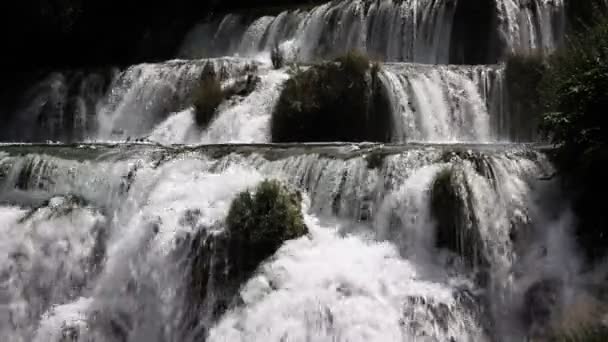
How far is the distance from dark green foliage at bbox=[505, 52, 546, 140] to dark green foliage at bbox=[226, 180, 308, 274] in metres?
5.92

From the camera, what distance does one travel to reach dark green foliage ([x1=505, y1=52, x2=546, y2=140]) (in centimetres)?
1255

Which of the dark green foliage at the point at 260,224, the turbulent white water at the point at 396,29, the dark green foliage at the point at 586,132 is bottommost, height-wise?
the dark green foliage at the point at 260,224

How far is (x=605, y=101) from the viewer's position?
7930 millimetres

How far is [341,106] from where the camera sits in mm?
12586

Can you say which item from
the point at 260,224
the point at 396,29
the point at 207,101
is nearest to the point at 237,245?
the point at 260,224

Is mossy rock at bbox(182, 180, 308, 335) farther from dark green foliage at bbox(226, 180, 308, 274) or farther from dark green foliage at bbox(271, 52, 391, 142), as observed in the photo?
dark green foliage at bbox(271, 52, 391, 142)

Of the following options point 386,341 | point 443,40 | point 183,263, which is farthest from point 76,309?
point 443,40

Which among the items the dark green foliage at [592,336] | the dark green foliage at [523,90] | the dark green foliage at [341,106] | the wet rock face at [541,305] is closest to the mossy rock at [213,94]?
the dark green foliage at [341,106]

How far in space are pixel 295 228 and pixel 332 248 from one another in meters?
0.50

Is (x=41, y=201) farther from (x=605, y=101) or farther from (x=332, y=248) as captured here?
(x=605, y=101)

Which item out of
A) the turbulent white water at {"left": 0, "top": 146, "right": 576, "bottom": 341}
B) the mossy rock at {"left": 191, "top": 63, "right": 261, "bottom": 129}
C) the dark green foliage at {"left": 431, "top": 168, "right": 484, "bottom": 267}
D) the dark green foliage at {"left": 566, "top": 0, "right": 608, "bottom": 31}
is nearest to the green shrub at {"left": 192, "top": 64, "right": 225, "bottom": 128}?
the mossy rock at {"left": 191, "top": 63, "right": 261, "bottom": 129}

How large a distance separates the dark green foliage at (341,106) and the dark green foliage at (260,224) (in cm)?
424

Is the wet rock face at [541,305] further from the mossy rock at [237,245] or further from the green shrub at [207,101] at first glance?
the green shrub at [207,101]

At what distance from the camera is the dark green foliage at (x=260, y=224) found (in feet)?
26.8
